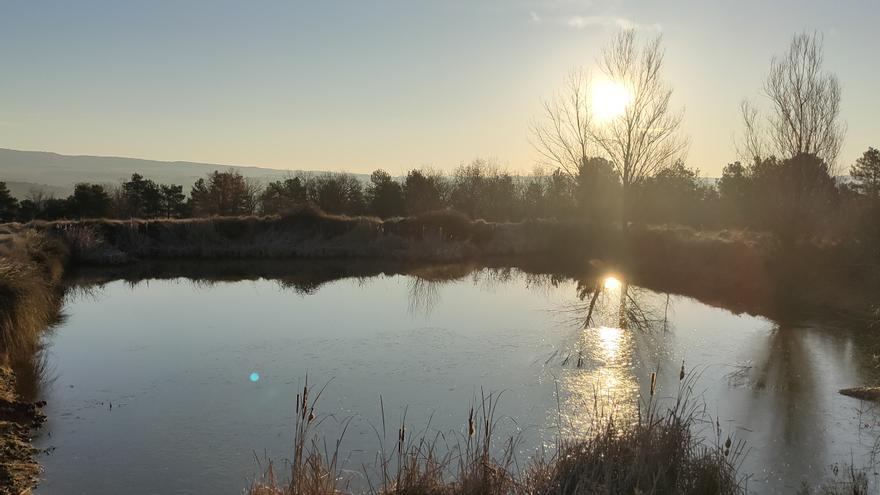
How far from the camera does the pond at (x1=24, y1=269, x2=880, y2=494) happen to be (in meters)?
6.21

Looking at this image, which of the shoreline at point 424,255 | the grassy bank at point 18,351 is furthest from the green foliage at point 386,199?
the grassy bank at point 18,351

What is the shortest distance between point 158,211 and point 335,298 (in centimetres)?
2532

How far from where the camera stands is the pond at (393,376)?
621 cm

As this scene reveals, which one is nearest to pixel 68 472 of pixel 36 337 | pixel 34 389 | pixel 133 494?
pixel 133 494

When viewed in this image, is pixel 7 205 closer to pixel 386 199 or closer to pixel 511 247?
pixel 386 199

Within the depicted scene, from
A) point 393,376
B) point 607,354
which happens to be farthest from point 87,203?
point 607,354

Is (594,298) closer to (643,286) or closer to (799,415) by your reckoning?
(643,286)

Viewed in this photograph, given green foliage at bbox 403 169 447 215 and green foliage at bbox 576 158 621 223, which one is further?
green foliage at bbox 403 169 447 215

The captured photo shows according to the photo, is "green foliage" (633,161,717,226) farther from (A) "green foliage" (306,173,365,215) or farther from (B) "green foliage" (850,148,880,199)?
(A) "green foliage" (306,173,365,215)

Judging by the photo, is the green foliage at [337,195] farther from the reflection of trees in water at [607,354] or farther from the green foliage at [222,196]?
the reflection of trees in water at [607,354]

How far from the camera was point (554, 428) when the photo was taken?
6.73m

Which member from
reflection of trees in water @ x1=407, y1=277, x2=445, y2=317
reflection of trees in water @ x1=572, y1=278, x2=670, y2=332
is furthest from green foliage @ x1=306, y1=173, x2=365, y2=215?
reflection of trees in water @ x1=572, y1=278, x2=670, y2=332

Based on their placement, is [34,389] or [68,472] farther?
[34,389]

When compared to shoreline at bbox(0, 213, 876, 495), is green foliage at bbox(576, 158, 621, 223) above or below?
above
